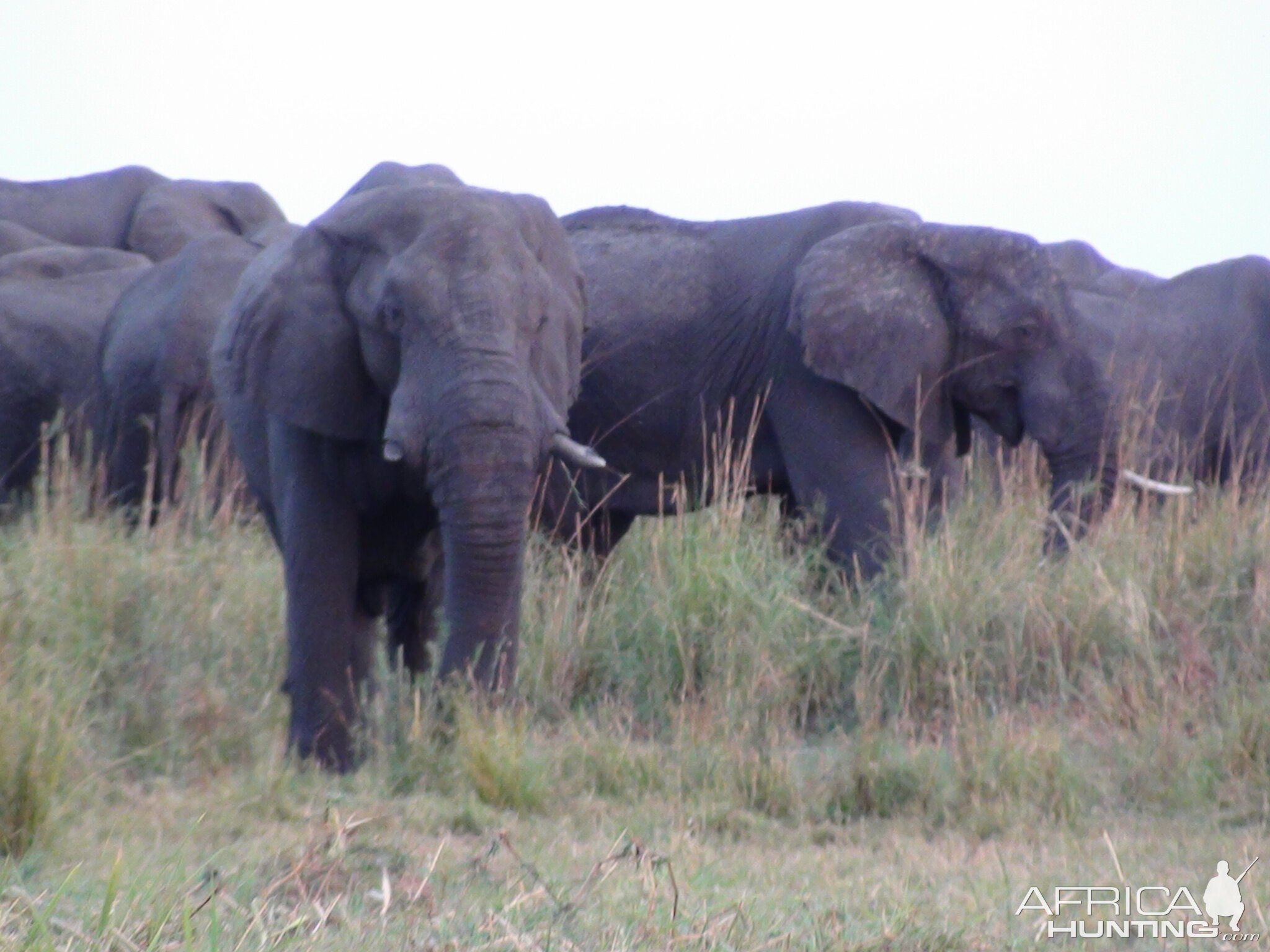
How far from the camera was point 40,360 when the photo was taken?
1045cm

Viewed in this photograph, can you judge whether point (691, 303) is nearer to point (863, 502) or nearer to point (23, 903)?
point (863, 502)

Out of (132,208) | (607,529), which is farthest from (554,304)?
(132,208)

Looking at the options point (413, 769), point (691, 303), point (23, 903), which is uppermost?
point (691, 303)

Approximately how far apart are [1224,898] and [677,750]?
176 cm

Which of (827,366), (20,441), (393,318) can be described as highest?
(393,318)

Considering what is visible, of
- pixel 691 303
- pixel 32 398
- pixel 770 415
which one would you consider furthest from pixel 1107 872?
pixel 32 398

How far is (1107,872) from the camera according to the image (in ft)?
13.6

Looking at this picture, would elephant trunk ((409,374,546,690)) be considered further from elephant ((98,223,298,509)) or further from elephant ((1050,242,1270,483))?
elephant ((1050,242,1270,483))

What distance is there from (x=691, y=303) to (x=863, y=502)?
141 centimetres

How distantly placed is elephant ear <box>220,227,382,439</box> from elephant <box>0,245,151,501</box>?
470 centimetres

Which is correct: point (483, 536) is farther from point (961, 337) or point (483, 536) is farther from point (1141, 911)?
point (961, 337)

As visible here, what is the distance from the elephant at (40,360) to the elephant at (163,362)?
A: 1.41ft

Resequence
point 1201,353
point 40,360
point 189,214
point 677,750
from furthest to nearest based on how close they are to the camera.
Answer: point 189,214
point 1201,353
point 40,360
point 677,750

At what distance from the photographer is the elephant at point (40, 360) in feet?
33.4
